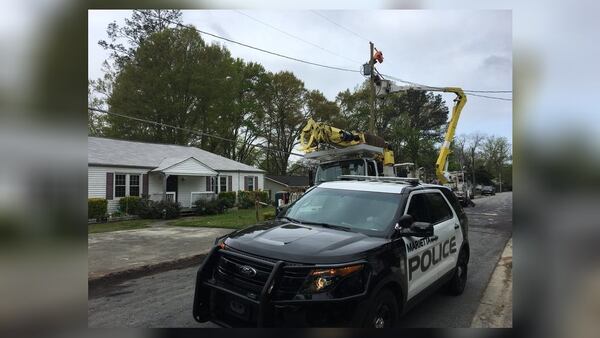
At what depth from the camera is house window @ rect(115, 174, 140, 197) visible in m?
19.7

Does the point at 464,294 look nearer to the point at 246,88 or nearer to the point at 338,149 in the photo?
the point at 338,149

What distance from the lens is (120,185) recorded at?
19703mm

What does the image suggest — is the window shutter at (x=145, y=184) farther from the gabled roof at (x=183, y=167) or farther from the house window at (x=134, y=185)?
the gabled roof at (x=183, y=167)

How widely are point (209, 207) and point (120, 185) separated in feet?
15.3

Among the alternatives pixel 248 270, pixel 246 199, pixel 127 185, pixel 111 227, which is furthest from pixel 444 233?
pixel 246 199

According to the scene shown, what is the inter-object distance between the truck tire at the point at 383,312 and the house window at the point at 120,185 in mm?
18877

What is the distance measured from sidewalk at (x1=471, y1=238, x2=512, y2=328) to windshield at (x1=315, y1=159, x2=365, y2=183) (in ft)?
15.0

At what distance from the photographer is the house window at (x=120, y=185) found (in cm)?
1959

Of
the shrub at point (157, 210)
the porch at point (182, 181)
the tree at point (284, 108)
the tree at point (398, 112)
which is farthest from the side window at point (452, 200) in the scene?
the tree at point (284, 108)

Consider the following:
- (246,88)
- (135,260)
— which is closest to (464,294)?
(135,260)

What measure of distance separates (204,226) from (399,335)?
11.3 m

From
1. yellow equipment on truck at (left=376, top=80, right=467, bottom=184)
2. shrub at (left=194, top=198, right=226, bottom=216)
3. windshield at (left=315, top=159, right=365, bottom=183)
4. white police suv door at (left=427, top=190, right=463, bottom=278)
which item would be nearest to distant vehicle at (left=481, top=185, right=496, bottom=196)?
yellow equipment on truck at (left=376, top=80, right=467, bottom=184)

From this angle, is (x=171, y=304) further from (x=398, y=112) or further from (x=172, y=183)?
(x=398, y=112)
